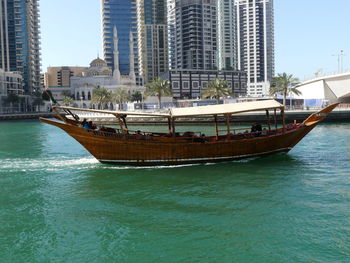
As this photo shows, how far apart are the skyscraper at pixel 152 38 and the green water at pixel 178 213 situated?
164 m

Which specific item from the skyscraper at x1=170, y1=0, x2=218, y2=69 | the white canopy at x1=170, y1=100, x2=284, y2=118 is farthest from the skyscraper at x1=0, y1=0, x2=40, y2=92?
the white canopy at x1=170, y1=100, x2=284, y2=118

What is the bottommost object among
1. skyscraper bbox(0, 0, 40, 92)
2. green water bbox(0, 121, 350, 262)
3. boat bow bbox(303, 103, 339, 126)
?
green water bbox(0, 121, 350, 262)

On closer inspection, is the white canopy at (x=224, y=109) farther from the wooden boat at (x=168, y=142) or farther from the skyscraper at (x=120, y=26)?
the skyscraper at (x=120, y=26)

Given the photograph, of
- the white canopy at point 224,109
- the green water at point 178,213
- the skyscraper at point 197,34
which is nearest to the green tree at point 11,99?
the skyscraper at point 197,34

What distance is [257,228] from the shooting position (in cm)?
1354

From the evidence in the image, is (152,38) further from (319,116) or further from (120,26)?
(319,116)

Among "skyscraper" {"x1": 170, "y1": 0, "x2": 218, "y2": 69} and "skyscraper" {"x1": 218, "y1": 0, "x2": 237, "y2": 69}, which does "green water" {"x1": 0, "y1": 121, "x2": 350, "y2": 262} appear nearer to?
"skyscraper" {"x1": 170, "y1": 0, "x2": 218, "y2": 69}

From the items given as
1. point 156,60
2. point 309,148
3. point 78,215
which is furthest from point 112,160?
point 156,60

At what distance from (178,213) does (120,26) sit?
164m

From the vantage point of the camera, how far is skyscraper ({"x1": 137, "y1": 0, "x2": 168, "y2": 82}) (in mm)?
185000

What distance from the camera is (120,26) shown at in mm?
170250

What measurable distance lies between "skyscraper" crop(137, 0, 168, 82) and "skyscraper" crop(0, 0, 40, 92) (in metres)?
53.1

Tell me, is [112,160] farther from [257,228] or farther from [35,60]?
[35,60]

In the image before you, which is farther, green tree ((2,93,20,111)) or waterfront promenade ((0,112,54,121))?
green tree ((2,93,20,111))
